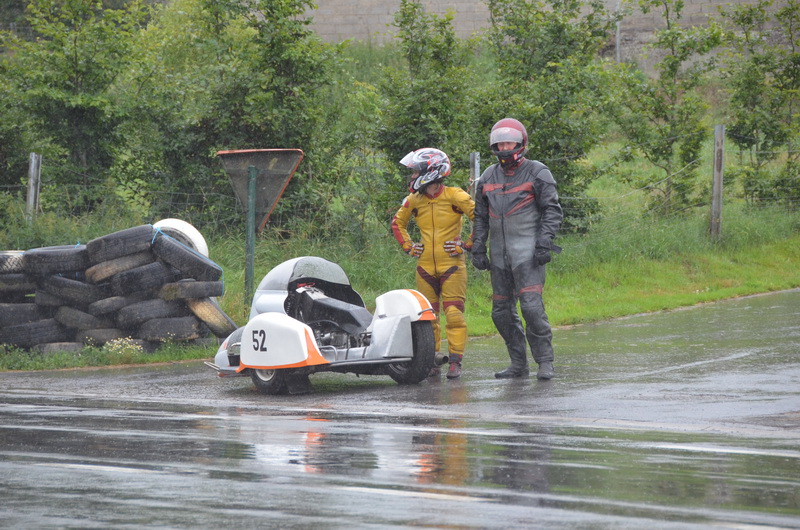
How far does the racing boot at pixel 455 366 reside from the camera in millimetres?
11406

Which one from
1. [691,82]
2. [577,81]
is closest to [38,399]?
[577,81]

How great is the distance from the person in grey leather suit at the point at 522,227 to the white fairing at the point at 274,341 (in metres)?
1.99

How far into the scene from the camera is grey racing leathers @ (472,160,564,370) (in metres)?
11.1

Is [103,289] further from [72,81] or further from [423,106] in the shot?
[72,81]

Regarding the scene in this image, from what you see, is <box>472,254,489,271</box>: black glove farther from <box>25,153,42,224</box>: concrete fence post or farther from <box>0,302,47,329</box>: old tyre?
<box>25,153,42,224</box>: concrete fence post

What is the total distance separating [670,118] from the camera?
24094 mm

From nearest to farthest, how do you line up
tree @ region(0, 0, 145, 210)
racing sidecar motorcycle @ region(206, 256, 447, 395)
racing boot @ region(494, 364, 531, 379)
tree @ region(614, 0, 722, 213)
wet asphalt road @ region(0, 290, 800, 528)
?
1. wet asphalt road @ region(0, 290, 800, 528)
2. racing sidecar motorcycle @ region(206, 256, 447, 395)
3. racing boot @ region(494, 364, 531, 379)
4. tree @ region(0, 0, 145, 210)
5. tree @ region(614, 0, 722, 213)

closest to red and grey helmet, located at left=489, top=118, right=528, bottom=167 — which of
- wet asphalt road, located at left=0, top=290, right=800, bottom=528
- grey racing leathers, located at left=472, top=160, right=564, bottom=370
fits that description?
grey racing leathers, located at left=472, top=160, right=564, bottom=370

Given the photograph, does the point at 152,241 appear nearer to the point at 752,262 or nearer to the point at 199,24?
the point at 199,24

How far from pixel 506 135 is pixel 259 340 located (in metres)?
2.84

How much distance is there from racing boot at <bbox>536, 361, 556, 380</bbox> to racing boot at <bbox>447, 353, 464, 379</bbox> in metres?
0.76

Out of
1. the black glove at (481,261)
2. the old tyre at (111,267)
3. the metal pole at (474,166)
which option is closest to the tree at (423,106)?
the metal pole at (474,166)

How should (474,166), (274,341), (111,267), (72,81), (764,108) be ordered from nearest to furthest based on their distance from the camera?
(274,341), (111,267), (474,166), (72,81), (764,108)

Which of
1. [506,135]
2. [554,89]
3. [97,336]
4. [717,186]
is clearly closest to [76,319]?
[97,336]
